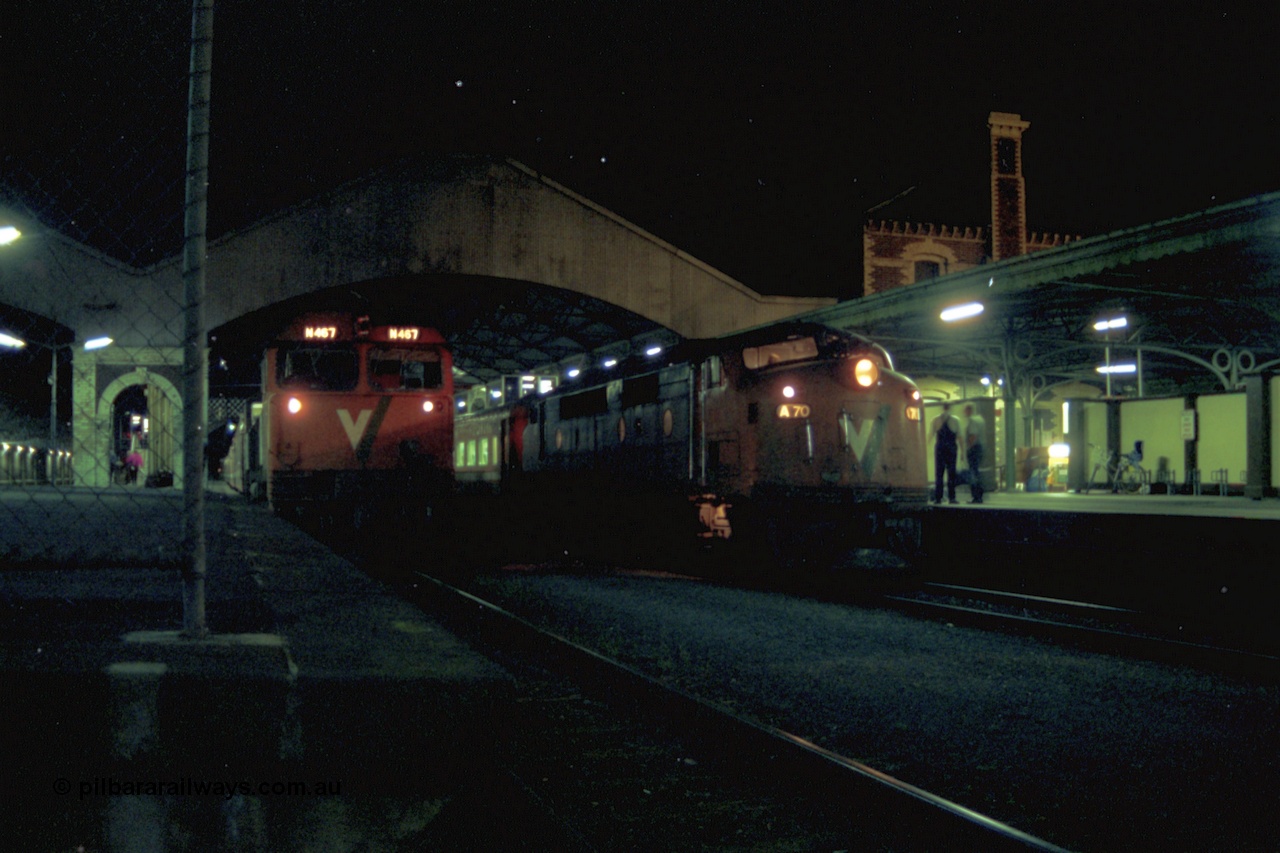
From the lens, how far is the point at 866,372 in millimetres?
14016

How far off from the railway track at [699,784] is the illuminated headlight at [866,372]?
827cm

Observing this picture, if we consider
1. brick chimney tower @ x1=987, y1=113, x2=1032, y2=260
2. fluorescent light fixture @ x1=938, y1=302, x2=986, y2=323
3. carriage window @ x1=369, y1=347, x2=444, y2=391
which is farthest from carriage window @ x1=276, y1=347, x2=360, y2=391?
brick chimney tower @ x1=987, y1=113, x2=1032, y2=260

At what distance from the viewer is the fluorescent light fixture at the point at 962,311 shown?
19.3 m

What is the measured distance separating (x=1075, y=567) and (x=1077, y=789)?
12.7m

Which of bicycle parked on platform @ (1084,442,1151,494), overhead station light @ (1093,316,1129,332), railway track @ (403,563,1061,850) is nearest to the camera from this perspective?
railway track @ (403,563,1061,850)

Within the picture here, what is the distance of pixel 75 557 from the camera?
446 cm

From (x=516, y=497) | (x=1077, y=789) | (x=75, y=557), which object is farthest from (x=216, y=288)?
(x=1077, y=789)

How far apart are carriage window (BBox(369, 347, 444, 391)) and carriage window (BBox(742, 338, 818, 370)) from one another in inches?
230

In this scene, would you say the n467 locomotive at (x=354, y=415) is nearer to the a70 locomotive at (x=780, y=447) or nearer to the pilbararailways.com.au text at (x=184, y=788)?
the a70 locomotive at (x=780, y=447)

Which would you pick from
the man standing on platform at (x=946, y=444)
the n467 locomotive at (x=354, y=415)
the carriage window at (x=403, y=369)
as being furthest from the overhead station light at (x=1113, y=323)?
the carriage window at (x=403, y=369)

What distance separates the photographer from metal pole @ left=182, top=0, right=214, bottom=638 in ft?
14.3

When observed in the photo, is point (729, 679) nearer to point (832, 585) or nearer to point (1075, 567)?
point (832, 585)

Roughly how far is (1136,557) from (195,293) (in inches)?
588

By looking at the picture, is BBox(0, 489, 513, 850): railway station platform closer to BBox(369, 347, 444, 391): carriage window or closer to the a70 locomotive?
the a70 locomotive
